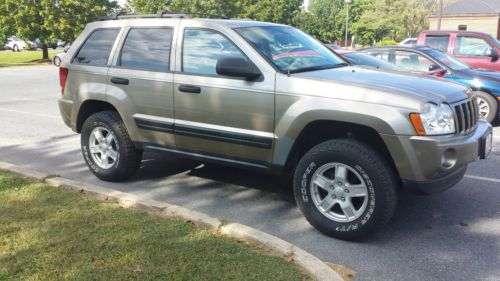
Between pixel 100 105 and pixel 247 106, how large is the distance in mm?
2128

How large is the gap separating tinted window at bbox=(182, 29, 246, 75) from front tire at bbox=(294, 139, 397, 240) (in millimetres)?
1264

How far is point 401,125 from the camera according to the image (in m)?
3.65

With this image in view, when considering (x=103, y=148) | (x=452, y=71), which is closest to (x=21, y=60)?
(x=452, y=71)

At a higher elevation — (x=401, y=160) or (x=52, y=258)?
(x=401, y=160)

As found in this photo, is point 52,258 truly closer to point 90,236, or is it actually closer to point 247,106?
point 90,236

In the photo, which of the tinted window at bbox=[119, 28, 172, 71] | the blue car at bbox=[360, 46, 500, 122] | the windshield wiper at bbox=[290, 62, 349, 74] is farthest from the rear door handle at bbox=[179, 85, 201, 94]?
the blue car at bbox=[360, 46, 500, 122]

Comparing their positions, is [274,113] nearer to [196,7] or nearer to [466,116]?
[466,116]

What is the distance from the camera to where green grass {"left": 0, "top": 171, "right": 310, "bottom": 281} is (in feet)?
10.5

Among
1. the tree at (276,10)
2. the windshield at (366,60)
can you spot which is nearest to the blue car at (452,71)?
the windshield at (366,60)

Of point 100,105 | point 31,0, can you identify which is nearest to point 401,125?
point 100,105

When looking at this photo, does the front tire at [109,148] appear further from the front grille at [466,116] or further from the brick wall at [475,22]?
the brick wall at [475,22]

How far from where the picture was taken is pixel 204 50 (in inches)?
187

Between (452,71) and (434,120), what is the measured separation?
5.98 metres

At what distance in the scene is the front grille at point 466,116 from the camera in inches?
153
